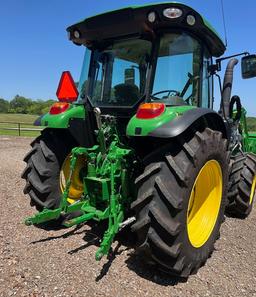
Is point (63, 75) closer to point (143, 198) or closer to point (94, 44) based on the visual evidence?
point (94, 44)

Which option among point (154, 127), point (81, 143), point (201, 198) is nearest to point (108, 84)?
point (81, 143)

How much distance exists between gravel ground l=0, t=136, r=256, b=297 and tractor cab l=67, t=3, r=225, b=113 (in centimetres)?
151

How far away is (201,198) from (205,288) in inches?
39.7

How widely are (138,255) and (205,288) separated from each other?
74 cm

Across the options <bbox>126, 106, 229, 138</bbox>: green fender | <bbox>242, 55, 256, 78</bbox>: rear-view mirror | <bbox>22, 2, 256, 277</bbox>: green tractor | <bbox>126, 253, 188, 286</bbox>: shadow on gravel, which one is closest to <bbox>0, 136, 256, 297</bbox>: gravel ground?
<bbox>126, 253, 188, 286</bbox>: shadow on gravel

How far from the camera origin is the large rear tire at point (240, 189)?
498cm

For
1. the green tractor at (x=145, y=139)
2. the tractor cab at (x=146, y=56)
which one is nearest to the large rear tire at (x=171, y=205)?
the green tractor at (x=145, y=139)

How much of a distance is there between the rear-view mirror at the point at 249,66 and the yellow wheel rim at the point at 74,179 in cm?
238

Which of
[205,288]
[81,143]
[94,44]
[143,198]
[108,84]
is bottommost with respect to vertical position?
[205,288]

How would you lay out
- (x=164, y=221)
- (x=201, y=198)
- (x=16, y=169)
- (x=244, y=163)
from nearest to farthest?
(x=164, y=221) → (x=201, y=198) → (x=244, y=163) → (x=16, y=169)

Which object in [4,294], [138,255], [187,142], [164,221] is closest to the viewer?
[4,294]

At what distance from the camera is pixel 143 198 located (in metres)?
3.02

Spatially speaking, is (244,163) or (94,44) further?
(244,163)

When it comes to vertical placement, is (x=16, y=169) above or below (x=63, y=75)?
below
